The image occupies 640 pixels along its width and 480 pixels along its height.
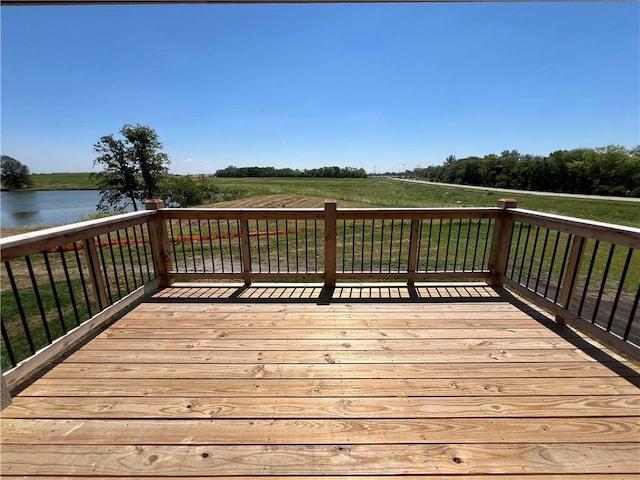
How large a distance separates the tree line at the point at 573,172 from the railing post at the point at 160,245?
5136 cm

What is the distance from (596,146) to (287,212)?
74.2m

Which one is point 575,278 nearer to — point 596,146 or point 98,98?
point 98,98

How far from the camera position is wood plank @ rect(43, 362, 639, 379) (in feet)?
5.97

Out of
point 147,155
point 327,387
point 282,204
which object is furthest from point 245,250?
point 147,155

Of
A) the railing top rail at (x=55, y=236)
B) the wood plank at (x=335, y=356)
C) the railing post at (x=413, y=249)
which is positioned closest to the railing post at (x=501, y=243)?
the railing post at (x=413, y=249)

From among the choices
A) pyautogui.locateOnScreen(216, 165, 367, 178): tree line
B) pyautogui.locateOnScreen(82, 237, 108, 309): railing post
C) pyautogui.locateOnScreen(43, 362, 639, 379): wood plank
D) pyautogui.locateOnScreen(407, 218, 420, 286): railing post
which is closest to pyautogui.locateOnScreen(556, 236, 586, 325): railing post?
pyautogui.locateOnScreen(43, 362, 639, 379): wood plank

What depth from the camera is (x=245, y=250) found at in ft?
10.8

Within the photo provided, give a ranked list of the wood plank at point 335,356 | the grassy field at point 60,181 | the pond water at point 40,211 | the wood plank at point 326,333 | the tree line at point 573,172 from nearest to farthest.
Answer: the wood plank at point 335,356 < the wood plank at point 326,333 < the pond water at point 40,211 < the tree line at point 573,172 < the grassy field at point 60,181

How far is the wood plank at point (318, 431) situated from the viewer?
135 centimetres

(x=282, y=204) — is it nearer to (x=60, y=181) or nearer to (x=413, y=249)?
(x=413, y=249)

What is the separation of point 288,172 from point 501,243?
94.2m

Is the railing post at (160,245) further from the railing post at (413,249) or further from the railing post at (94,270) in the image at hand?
the railing post at (413,249)

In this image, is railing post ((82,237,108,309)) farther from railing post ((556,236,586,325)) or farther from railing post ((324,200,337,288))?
railing post ((556,236,586,325))

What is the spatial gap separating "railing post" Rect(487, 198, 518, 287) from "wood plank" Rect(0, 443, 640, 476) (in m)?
2.16
